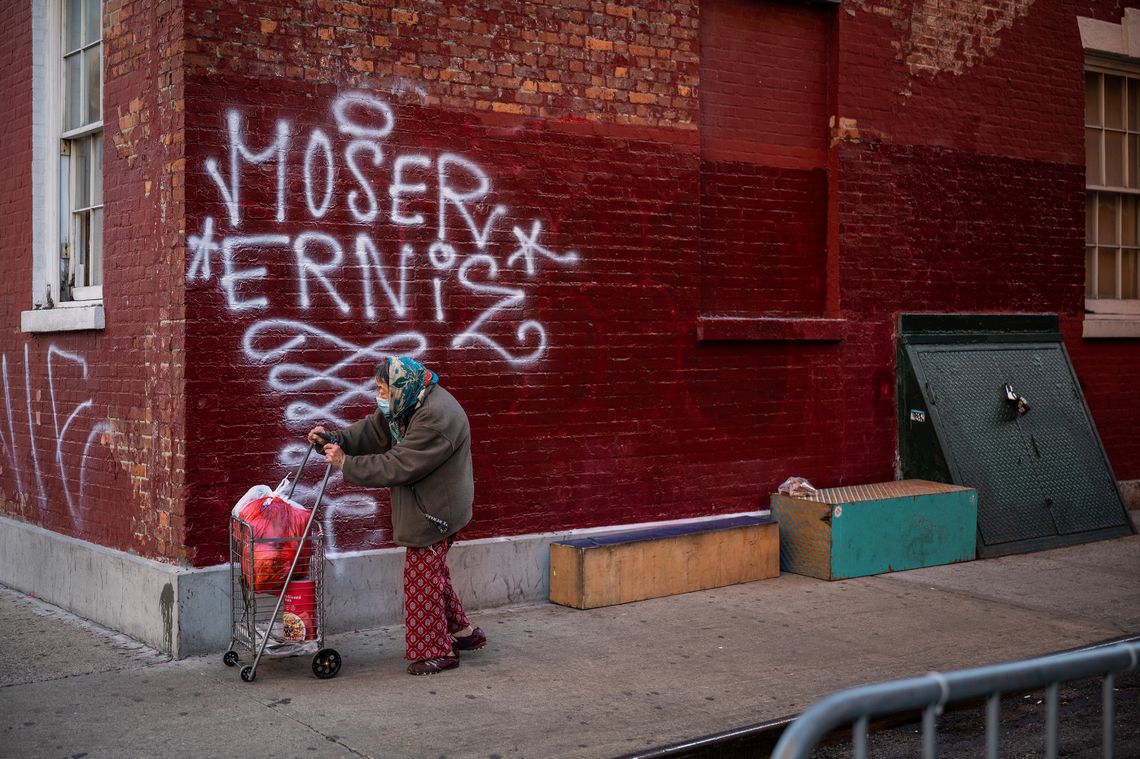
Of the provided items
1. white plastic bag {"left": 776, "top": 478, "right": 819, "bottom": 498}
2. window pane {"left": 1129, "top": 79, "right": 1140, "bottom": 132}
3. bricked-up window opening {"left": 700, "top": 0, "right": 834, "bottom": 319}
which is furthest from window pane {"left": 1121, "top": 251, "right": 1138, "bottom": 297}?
white plastic bag {"left": 776, "top": 478, "right": 819, "bottom": 498}

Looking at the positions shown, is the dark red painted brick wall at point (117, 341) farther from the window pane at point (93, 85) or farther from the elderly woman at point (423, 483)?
the elderly woman at point (423, 483)

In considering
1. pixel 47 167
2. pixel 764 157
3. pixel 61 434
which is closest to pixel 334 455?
pixel 61 434

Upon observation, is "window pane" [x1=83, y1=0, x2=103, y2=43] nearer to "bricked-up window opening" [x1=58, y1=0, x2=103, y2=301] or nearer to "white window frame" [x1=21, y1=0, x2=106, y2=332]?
"bricked-up window opening" [x1=58, y1=0, x2=103, y2=301]

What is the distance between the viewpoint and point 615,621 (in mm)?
7578

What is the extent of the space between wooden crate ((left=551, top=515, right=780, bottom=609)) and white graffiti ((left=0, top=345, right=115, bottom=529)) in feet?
10.2

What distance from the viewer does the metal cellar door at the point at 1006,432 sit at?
9.72 m

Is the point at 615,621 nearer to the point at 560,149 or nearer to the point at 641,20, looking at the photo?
the point at 560,149

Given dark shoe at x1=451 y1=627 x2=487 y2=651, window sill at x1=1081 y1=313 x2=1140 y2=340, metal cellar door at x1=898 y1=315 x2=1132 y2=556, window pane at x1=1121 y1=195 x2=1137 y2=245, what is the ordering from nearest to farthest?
dark shoe at x1=451 y1=627 x2=487 y2=651 → metal cellar door at x1=898 y1=315 x2=1132 y2=556 → window sill at x1=1081 y1=313 x2=1140 y2=340 → window pane at x1=1121 y1=195 x2=1137 y2=245

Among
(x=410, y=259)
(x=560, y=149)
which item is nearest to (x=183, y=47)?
(x=410, y=259)

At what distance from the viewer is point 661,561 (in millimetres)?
8203

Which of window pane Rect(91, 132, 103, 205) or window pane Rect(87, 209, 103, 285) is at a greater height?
window pane Rect(91, 132, 103, 205)

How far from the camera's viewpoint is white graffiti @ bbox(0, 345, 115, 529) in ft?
26.8

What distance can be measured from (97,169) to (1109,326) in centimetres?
885

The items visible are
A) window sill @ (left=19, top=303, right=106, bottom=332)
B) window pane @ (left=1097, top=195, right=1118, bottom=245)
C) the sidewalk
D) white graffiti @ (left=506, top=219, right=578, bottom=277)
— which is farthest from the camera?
window pane @ (left=1097, top=195, right=1118, bottom=245)
